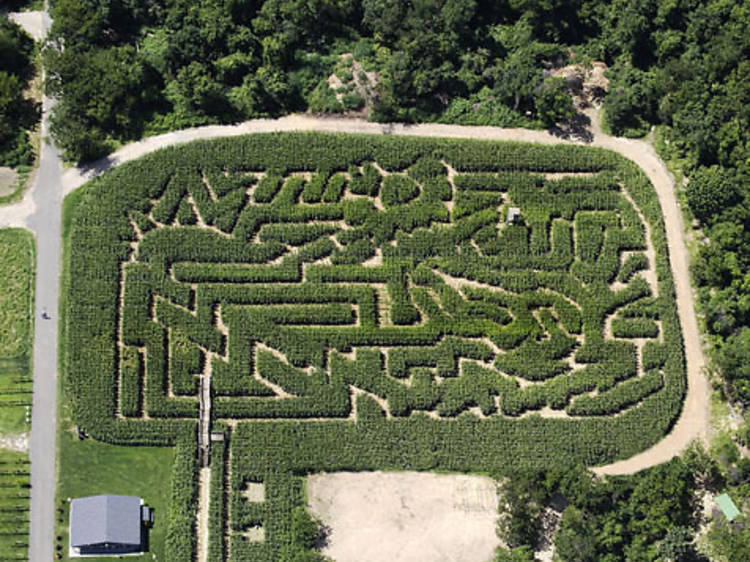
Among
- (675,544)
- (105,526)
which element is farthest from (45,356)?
(675,544)

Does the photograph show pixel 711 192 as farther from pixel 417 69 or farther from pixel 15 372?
pixel 15 372

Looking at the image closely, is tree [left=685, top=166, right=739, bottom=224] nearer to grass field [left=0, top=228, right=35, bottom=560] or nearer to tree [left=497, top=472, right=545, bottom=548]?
tree [left=497, top=472, right=545, bottom=548]

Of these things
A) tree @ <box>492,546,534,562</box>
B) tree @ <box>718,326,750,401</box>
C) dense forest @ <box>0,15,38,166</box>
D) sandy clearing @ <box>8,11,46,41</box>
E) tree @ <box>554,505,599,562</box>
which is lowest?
tree @ <box>492,546,534,562</box>

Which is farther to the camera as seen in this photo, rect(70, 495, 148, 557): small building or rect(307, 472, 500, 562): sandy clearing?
rect(307, 472, 500, 562): sandy clearing

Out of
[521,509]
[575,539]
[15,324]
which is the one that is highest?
[15,324]

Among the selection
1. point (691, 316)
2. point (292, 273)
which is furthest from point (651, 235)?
point (292, 273)

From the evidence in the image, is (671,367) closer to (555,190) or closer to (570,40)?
(555,190)

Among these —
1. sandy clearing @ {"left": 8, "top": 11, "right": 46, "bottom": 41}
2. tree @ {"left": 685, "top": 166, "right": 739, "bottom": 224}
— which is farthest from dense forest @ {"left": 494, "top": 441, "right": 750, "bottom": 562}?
sandy clearing @ {"left": 8, "top": 11, "right": 46, "bottom": 41}
